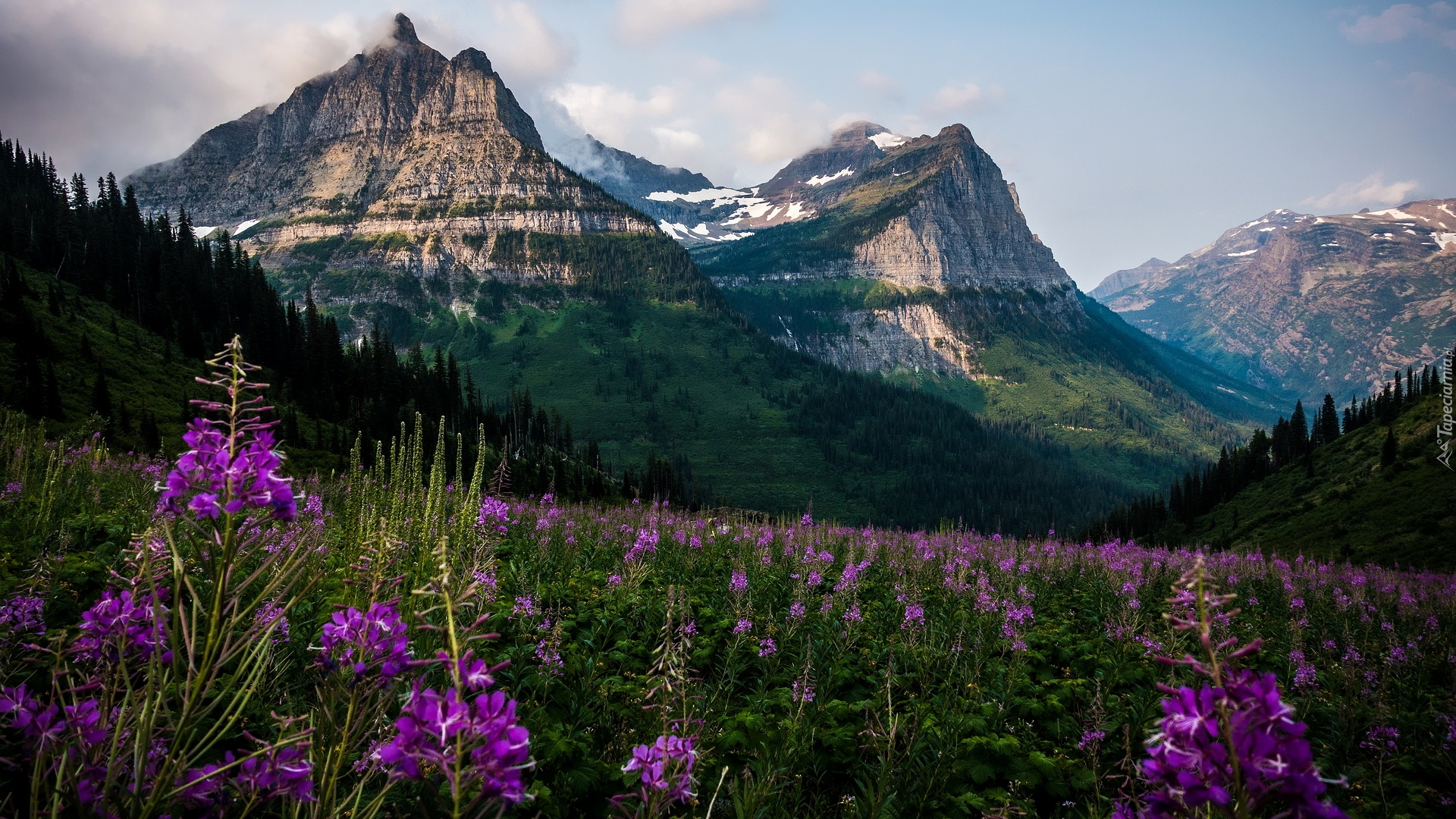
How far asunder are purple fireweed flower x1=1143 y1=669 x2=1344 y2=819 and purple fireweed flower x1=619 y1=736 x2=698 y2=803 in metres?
1.63

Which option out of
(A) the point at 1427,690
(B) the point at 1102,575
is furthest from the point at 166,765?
(B) the point at 1102,575

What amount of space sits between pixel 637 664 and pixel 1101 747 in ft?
15.8

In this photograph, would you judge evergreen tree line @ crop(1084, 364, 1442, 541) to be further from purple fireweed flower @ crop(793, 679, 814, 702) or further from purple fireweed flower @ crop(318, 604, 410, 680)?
purple fireweed flower @ crop(318, 604, 410, 680)

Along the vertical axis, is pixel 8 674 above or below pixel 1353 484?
above

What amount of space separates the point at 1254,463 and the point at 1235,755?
128m

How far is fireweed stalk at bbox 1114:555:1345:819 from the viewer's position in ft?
6.15

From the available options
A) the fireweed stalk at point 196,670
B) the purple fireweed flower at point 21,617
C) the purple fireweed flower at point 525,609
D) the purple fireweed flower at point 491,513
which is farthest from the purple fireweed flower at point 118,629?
the purple fireweed flower at point 491,513

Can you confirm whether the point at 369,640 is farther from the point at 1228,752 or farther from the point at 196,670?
the point at 1228,752

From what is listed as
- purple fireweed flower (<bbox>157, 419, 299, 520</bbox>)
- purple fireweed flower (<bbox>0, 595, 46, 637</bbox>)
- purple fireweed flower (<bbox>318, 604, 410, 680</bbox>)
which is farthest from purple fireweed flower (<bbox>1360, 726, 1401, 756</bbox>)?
purple fireweed flower (<bbox>0, 595, 46, 637</bbox>)

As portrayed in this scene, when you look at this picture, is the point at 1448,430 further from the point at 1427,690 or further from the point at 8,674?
the point at 8,674

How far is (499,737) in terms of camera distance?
197 centimetres

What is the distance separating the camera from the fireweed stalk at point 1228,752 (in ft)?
6.15

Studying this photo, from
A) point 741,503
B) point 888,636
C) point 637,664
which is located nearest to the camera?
point 637,664

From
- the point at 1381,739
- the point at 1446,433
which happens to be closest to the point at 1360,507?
the point at 1446,433
